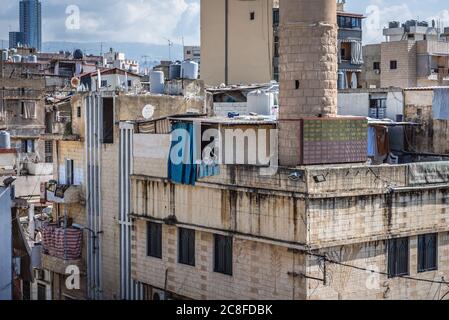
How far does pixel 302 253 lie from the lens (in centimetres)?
1819

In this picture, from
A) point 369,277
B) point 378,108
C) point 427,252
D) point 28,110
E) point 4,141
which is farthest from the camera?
point 28,110

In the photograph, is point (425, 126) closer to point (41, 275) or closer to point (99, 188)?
point (99, 188)

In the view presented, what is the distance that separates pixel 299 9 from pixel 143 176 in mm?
6242

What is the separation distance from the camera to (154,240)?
2236 centimetres

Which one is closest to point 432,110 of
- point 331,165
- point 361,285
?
point 331,165

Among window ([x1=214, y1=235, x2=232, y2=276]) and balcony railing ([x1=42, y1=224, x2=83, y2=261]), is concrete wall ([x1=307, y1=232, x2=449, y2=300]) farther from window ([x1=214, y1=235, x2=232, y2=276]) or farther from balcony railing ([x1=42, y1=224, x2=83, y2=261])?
balcony railing ([x1=42, y1=224, x2=83, y2=261])

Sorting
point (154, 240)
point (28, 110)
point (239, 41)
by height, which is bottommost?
point (154, 240)

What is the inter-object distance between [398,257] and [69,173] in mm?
10976

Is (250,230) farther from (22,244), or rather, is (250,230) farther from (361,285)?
(22,244)

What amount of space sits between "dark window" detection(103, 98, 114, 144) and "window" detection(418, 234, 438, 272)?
9.37 meters

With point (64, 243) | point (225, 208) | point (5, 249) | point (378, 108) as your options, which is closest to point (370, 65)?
point (378, 108)

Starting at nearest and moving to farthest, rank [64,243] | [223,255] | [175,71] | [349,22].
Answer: [223,255] → [64,243] → [175,71] → [349,22]

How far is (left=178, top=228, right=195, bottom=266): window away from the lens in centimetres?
2108

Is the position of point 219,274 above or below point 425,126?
below
